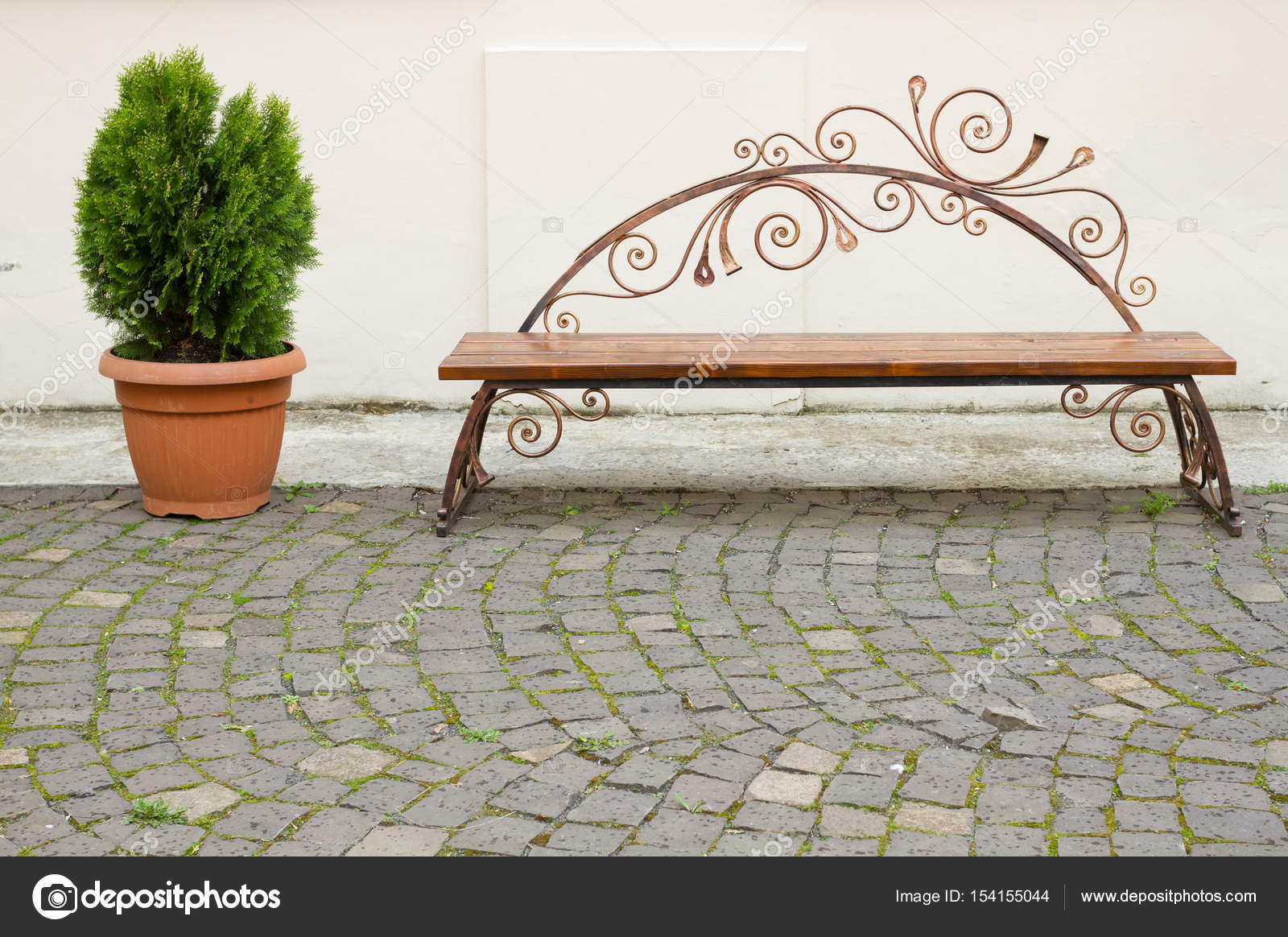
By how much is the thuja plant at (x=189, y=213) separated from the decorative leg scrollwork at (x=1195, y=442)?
2858 millimetres

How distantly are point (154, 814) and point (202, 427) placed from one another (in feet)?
7.23

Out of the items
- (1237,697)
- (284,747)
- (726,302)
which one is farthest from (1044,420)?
(284,747)

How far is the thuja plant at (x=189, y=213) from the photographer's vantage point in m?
4.78

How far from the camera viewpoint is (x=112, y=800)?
309 centimetres

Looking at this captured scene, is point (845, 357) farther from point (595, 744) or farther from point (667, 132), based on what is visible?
point (667, 132)

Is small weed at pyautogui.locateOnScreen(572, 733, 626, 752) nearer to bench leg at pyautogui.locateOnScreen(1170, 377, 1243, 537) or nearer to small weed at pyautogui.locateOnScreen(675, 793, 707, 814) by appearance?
small weed at pyautogui.locateOnScreen(675, 793, 707, 814)

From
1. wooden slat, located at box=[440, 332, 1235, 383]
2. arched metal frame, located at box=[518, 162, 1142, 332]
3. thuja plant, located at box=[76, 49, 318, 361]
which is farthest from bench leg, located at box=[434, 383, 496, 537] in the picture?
thuja plant, located at box=[76, 49, 318, 361]

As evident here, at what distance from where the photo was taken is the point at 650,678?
148 inches

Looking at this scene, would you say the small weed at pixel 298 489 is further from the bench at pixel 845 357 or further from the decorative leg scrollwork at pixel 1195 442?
the decorative leg scrollwork at pixel 1195 442

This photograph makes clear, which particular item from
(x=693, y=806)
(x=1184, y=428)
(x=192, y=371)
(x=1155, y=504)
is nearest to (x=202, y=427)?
(x=192, y=371)

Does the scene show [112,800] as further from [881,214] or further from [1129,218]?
[1129,218]

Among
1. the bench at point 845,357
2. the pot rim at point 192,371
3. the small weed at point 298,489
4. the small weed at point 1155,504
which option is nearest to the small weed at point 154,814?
the bench at point 845,357

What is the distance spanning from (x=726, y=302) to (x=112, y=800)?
428cm
